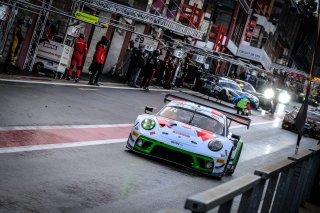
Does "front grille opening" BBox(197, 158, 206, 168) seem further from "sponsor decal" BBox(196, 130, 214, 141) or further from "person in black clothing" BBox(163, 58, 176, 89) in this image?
"person in black clothing" BBox(163, 58, 176, 89)

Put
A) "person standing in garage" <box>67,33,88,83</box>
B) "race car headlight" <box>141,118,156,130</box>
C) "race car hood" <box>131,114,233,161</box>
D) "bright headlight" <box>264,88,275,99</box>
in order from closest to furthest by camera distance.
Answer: "race car hood" <box>131,114,233,161</box>, "race car headlight" <box>141,118,156,130</box>, "person standing in garage" <box>67,33,88,83</box>, "bright headlight" <box>264,88,275,99</box>

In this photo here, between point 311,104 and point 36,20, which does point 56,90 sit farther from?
point 311,104

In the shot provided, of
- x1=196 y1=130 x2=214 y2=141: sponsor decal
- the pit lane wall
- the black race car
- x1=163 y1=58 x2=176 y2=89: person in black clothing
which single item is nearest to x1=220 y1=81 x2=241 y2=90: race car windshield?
x1=163 y1=58 x2=176 y2=89: person in black clothing

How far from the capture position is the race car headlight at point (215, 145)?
1143 centimetres

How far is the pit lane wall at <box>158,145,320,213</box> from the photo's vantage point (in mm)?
3455

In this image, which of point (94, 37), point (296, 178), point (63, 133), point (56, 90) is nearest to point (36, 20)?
point (56, 90)

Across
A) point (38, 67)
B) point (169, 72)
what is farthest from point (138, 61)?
point (169, 72)

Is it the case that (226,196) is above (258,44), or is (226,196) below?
below

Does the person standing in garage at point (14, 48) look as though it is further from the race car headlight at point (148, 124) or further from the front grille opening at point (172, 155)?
the front grille opening at point (172, 155)

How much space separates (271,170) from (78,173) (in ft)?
13.6

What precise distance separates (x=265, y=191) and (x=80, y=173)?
3.26 meters

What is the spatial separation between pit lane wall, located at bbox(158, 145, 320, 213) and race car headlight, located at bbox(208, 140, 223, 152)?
1838mm

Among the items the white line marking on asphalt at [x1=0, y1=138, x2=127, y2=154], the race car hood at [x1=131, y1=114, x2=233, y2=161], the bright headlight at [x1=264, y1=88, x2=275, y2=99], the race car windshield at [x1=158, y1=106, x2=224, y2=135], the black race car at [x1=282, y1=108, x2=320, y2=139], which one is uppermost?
the bright headlight at [x1=264, y1=88, x2=275, y2=99]

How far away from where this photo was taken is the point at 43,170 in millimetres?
8438
